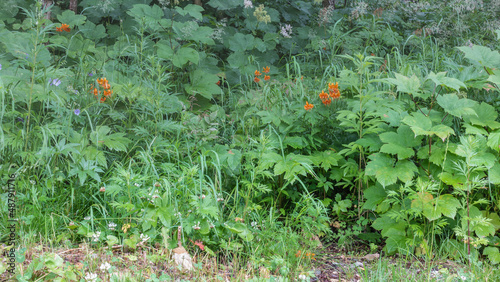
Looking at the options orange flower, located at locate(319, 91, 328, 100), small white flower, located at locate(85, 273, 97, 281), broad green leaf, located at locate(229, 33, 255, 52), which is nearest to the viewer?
small white flower, located at locate(85, 273, 97, 281)

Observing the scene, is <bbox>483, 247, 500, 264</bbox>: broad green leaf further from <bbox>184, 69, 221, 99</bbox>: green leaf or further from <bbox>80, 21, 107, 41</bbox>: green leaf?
<bbox>80, 21, 107, 41</bbox>: green leaf

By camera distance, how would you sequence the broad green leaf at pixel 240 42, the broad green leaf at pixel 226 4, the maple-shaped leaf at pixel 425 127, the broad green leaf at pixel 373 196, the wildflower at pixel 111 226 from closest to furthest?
the wildflower at pixel 111 226 → the maple-shaped leaf at pixel 425 127 → the broad green leaf at pixel 373 196 → the broad green leaf at pixel 240 42 → the broad green leaf at pixel 226 4

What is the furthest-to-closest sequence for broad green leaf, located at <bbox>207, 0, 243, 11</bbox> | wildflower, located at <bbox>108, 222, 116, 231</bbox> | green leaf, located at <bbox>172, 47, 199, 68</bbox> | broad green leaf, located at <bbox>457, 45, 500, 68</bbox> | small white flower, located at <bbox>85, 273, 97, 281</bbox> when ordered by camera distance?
1. broad green leaf, located at <bbox>207, 0, 243, 11</bbox>
2. green leaf, located at <bbox>172, 47, 199, 68</bbox>
3. broad green leaf, located at <bbox>457, 45, 500, 68</bbox>
4. wildflower, located at <bbox>108, 222, 116, 231</bbox>
5. small white flower, located at <bbox>85, 273, 97, 281</bbox>

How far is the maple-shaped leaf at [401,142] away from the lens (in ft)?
7.79

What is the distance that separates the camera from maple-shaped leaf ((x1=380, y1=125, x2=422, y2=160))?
2375 mm

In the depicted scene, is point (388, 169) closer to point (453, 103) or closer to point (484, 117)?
point (453, 103)

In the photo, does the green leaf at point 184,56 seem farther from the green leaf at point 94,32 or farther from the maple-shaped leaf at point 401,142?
the maple-shaped leaf at point 401,142

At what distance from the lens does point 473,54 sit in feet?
8.64

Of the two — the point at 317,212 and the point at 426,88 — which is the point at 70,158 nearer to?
the point at 317,212

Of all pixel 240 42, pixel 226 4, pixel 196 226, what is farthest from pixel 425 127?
pixel 226 4

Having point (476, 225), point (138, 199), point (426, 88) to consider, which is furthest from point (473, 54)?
point (138, 199)

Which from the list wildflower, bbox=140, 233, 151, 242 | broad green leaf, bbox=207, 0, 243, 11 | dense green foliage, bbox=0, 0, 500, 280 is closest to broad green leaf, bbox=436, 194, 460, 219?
dense green foliage, bbox=0, 0, 500, 280

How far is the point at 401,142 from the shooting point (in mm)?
2471

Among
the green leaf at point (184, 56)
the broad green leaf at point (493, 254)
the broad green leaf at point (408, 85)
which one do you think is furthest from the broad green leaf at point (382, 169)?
the green leaf at point (184, 56)
